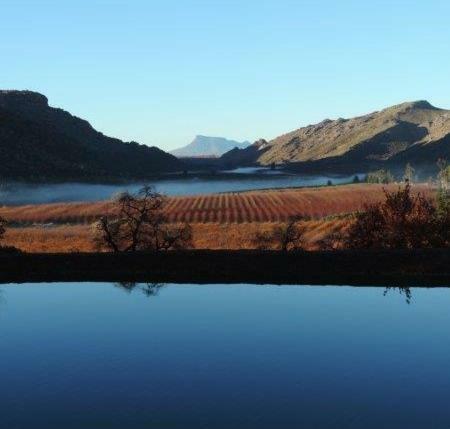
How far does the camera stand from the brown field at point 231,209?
97.2 metres

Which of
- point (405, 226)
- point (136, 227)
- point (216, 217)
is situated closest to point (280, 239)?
point (405, 226)

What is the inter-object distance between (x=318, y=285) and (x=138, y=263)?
12.4m

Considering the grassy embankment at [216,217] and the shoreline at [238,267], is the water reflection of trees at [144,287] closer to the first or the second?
the shoreline at [238,267]

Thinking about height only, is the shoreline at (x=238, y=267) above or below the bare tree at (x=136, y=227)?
below

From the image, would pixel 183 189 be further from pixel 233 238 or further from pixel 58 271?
pixel 58 271

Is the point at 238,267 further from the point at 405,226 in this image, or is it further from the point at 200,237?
the point at 200,237

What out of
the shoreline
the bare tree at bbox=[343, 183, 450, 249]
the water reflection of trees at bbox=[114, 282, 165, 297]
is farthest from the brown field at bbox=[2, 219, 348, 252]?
the water reflection of trees at bbox=[114, 282, 165, 297]

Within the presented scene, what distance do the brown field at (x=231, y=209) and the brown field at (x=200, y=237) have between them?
12.0 metres

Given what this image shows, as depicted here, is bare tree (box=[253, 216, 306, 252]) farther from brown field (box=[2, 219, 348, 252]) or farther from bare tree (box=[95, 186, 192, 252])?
bare tree (box=[95, 186, 192, 252])

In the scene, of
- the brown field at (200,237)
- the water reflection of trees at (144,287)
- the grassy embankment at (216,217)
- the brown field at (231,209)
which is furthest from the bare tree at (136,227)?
the brown field at (231,209)

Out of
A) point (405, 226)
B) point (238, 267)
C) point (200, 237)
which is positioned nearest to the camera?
point (238, 267)

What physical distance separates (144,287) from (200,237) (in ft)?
111

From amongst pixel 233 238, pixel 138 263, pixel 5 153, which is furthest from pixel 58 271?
pixel 5 153

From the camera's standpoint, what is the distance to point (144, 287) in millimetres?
37000
